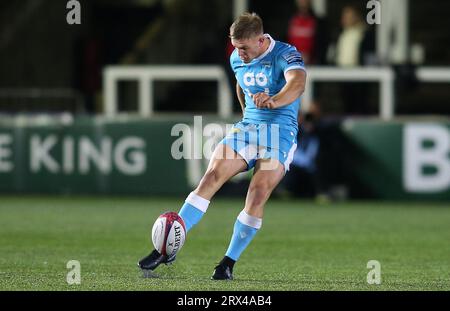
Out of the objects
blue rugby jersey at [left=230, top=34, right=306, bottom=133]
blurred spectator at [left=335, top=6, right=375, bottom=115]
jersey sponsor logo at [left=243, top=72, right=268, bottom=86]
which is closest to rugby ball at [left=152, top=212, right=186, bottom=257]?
blue rugby jersey at [left=230, top=34, right=306, bottom=133]

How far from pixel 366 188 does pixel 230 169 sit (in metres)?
9.32

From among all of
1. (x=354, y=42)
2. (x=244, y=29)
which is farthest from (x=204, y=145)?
(x=244, y=29)

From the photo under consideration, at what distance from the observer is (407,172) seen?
59.9 ft

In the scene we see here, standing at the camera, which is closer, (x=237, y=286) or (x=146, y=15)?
(x=237, y=286)

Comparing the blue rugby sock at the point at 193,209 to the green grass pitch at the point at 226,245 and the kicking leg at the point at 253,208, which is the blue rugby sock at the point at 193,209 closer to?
the kicking leg at the point at 253,208

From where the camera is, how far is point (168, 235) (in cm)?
938

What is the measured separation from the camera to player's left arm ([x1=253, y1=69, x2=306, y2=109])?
9344 mm

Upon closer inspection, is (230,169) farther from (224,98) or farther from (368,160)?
(224,98)

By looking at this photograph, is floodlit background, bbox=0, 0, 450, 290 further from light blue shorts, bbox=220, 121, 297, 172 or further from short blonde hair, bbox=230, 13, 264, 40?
short blonde hair, bbox=230, 13, 264, 40

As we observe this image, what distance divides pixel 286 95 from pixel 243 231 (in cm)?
108

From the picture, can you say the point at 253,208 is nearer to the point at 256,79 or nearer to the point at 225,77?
the point at 256,79

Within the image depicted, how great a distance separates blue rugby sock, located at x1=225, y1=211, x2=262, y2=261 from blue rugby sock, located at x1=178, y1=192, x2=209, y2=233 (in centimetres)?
28
